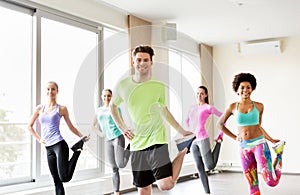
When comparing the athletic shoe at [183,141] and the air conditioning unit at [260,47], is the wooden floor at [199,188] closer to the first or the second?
the athletic shoe at [183,141]

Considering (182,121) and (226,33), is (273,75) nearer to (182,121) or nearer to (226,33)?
(226,33)

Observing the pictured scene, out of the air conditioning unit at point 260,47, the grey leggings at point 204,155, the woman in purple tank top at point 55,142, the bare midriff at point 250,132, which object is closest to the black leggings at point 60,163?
the woman in purple tank top at point 55,142

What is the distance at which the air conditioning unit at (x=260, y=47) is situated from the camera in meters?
7.18

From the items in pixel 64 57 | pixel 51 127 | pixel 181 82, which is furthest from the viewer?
pixel 64 57

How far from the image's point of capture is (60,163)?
357cm

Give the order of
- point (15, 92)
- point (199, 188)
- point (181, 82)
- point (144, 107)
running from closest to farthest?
point (181, 82), point (144, 107), point (15, 92), point (199, 188)

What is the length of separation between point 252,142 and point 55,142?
5.72 feet

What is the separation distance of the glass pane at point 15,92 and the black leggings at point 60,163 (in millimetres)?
558

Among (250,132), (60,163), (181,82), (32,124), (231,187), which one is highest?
(181,82)

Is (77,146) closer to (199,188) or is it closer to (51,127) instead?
(51,127)

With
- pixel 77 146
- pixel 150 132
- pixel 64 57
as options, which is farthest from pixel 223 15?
pixel 150 132

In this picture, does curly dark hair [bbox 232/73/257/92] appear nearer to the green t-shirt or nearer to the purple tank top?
the green t-shirt

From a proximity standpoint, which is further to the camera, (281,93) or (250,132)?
(281,93)

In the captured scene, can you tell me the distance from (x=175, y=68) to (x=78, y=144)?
2.04 m
